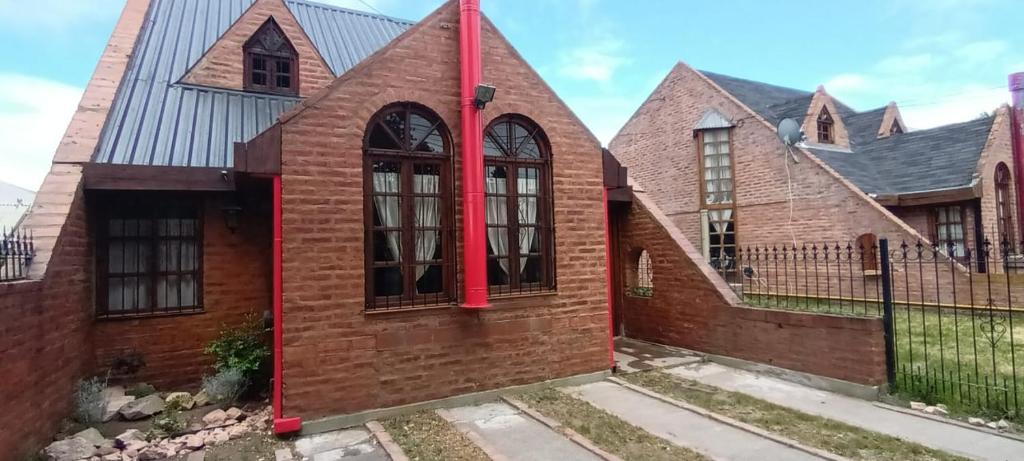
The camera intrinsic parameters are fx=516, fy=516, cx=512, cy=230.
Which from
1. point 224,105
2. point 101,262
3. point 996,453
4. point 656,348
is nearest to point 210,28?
point 224,105

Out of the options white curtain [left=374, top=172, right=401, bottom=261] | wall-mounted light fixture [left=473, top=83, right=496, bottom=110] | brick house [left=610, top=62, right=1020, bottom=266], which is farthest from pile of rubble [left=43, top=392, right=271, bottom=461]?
brick house [left=610, top=62, right=1020, bottom=266]

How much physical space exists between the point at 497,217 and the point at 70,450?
17.0 feet

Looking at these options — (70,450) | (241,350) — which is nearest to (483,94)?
(241,350)

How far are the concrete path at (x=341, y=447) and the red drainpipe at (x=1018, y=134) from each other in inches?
702

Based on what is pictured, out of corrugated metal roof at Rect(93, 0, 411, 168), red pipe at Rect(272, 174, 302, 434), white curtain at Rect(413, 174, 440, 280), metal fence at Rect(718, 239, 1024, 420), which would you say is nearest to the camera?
red pipe at Rect(272, 174, 302, 434)

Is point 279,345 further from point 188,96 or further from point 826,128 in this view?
point 826,128

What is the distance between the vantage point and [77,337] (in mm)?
6215

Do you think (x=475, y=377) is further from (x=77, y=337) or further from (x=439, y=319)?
(x=77, y=337)

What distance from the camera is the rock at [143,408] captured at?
6.12 metres

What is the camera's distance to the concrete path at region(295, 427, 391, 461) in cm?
504

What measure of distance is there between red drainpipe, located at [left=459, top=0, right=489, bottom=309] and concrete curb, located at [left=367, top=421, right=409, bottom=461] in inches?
66.6

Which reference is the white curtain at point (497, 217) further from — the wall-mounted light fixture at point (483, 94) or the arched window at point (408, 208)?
the wall-mounted light fixture at point (483, 94)

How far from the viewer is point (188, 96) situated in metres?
8.56

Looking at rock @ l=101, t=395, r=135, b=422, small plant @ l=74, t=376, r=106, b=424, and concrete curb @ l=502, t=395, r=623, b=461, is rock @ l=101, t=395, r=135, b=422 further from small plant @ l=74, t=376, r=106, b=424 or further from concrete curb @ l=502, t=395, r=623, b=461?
concrete curb @ l=502, t=395, r=623, b=461
